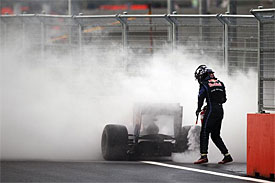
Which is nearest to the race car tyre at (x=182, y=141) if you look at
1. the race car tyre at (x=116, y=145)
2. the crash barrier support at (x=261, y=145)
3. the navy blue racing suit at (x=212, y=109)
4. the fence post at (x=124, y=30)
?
the navy blue racing suit at (x=212, y=109)

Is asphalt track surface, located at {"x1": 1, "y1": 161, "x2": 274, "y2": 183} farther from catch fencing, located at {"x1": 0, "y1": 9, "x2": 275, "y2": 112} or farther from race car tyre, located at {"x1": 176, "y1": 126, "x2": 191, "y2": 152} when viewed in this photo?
catch fencing, located at {"x1": 0, "y1": 9, "x2": 275, "y2": 112}

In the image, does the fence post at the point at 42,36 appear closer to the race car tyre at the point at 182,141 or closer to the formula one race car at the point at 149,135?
the formula one race car at the point at 149,135

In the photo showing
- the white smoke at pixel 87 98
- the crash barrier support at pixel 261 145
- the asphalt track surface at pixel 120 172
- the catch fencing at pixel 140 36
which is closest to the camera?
the asphalt track surface at pixel 120 172

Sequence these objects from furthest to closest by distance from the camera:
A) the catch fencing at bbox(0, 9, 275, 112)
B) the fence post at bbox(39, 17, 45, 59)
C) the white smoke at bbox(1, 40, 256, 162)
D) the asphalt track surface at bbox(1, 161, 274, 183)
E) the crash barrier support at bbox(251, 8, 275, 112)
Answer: the fence post at bbox(39, 17, 45, 59) < the catch fencing at bbox(0, 9, 275, 112) < the white smoke at bbox(1, 40, 256, 162) < the crash barrier support at bbox(251, 8, 275, 112) < the asphalt track surface at bbox(1, 161, 274, 183)

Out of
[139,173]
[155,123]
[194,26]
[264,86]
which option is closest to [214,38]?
[194,26]

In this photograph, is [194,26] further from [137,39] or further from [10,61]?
[10,61]

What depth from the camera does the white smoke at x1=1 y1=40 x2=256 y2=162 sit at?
15.1 metres

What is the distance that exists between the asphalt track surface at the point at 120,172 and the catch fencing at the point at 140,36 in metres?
1.58

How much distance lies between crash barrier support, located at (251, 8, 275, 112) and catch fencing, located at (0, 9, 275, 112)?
0.36 ft

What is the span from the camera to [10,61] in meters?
17.8

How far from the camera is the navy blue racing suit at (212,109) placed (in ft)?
44.1

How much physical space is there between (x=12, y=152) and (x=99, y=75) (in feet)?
11.9

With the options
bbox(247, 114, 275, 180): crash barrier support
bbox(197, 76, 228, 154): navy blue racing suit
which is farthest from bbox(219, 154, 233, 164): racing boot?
bbox(247, 114, 275, 180): crash barrier support

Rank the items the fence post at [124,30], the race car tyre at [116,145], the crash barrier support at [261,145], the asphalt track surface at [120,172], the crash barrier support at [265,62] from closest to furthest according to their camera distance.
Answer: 1. the asphalt track surface at [120,172]
2. the crash barrier support at [261,145]
3. the crash barrier support at [265,62]
4. the race car tyre at [116,145]
5. the fence post at [124,30]
